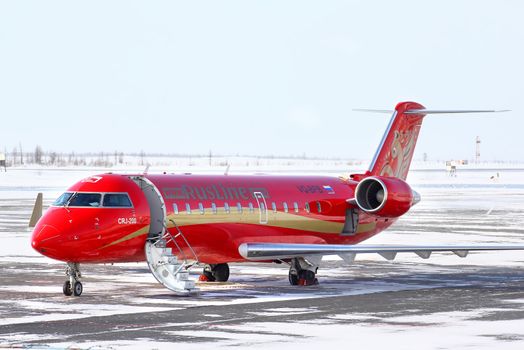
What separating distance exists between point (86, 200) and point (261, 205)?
15.5ft

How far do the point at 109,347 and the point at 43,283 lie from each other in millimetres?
→ 10026

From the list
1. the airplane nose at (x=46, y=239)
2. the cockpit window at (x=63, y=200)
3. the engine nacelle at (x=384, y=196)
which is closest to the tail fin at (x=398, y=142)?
the engine nacelle at (x=384, y=196)

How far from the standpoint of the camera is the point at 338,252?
24984 millimetres

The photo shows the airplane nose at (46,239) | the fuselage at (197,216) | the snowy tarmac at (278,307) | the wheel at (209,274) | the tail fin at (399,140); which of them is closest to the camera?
the snowy tarmac at (278,307)

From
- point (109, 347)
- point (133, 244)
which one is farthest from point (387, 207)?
point (109, 347)

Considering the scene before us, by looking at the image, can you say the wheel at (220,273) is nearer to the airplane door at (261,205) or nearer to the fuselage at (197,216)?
the fuselage at (197,216)

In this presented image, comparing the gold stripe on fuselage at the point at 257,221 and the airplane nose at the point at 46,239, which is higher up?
the gold stripe on fuselage at the point at 257,221

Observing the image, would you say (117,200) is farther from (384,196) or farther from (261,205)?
(384,196)

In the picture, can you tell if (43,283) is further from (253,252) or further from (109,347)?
(109,347)

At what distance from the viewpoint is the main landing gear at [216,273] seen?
27.0m

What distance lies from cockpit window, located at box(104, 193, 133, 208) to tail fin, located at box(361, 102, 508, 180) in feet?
29.7

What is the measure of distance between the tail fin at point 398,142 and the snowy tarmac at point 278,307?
268 centimetres

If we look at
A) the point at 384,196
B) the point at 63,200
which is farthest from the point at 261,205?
the point at 63,200

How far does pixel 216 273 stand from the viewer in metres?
27.0
